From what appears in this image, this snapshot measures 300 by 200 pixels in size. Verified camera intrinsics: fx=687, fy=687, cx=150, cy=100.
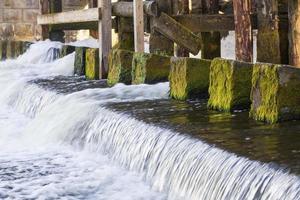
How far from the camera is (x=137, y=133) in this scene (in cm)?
523

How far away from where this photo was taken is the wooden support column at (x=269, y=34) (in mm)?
7332

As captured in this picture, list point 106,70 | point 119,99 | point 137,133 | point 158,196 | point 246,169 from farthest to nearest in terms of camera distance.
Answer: point 106,70 → point 119,99 → point 137,133 → point 158,196 → point 246,169

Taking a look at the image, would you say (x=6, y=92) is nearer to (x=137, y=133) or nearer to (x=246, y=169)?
(x=137, y=133)

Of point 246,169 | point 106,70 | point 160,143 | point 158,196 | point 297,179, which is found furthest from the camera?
point 106,70

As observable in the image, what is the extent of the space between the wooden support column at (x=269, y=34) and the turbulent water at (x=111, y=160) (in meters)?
1.16

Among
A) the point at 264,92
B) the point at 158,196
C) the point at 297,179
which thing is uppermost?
the point at 264,92

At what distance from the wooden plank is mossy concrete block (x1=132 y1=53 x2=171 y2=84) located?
25.4 inches

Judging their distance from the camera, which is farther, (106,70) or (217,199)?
(106,70)

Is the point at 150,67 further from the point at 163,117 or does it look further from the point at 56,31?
the point at 56,31

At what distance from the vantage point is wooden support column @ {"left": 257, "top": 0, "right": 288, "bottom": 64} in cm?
733

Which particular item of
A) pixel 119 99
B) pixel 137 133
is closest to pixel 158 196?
pixel 137 133

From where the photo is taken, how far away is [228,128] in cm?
499

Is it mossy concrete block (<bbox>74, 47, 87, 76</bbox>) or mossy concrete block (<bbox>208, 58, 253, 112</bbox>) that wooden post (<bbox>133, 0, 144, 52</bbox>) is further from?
mossy concrete block (<bbox>208, 58, 253, 112</bbox>)

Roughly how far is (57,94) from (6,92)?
2020 mm
